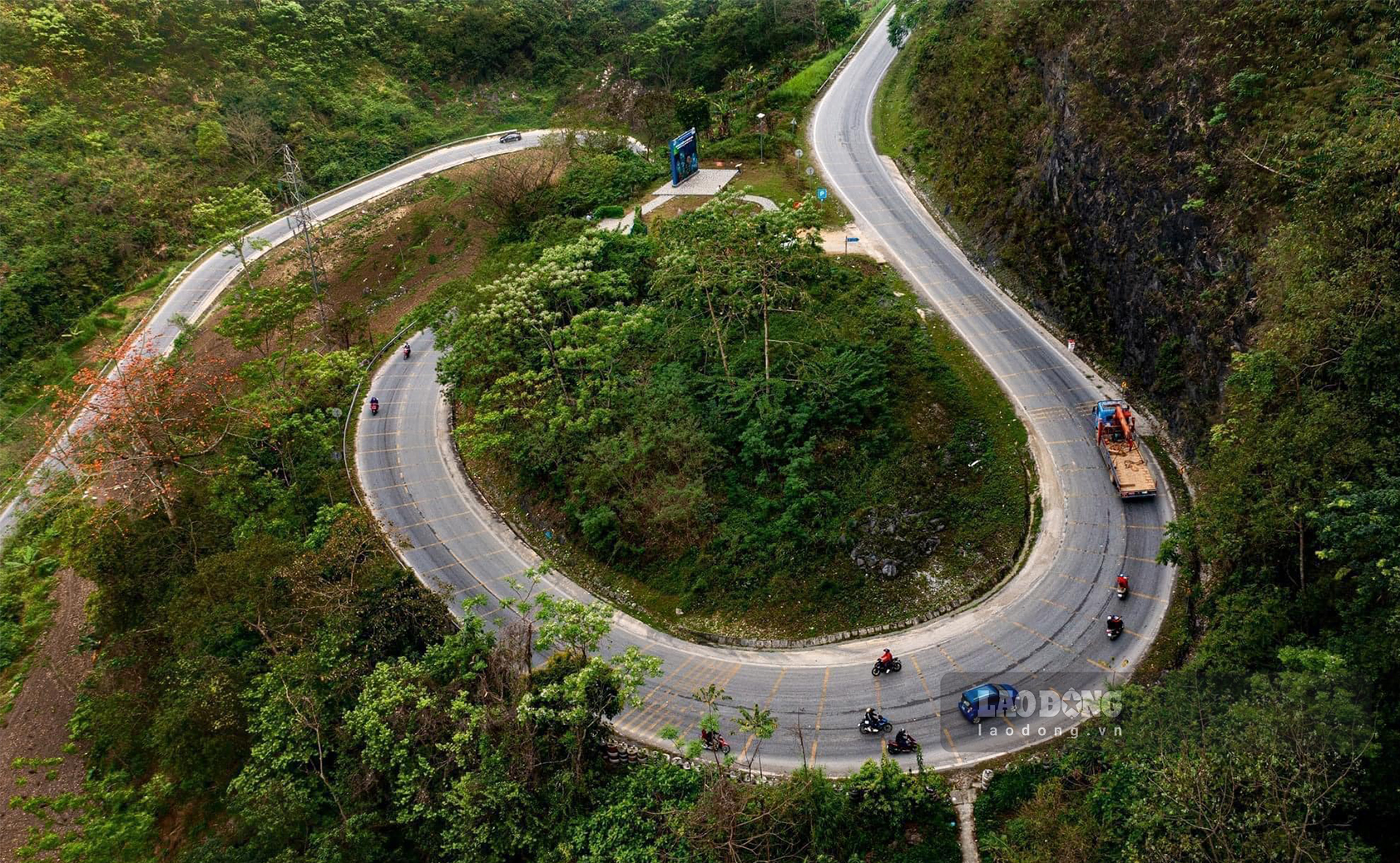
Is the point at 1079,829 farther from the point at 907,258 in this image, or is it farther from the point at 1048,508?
the point at 907,258

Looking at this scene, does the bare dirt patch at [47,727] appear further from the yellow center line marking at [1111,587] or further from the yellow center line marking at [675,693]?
the yellow center line marking at [1111,587]

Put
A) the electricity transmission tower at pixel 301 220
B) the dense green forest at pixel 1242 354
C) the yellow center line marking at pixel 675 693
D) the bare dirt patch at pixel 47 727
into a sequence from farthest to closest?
the electricity transmission tower at pixel 301 220 < the bare dirt patch at pixel 47 727 < the yellow center line marking at pixel 675 693 < the dense green forest at pixel 1242 354

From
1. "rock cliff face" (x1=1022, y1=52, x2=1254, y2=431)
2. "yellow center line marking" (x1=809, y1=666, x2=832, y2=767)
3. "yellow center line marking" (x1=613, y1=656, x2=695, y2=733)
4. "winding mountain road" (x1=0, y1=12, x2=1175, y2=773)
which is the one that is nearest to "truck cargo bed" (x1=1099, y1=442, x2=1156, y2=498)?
"winding mountain road" (x1=0, y1=12, x2=1175, y2=773)

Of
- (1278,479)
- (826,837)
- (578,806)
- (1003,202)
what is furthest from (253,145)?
(1278,479)

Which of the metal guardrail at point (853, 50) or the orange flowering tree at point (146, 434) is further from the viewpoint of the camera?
the metal guardrail at point (853, 50)

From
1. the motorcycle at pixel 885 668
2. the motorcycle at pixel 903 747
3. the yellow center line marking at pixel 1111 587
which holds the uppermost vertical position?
the yellow center line marking at pixel 1111 587

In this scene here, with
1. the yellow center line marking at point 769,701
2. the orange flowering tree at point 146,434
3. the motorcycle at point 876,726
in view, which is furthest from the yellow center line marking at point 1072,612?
the orange flowering tree at point 146,434
